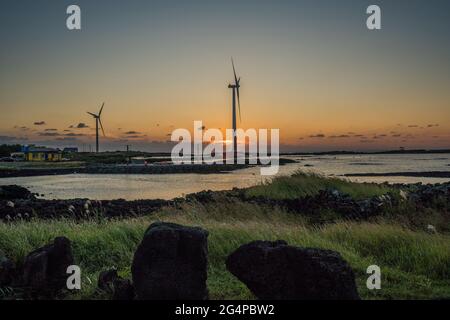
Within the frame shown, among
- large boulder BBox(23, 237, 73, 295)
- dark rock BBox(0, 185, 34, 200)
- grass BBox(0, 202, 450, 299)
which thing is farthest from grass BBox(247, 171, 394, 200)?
dark rock BBox(0, 185, 34, 200)

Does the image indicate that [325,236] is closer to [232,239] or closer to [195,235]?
[232,239]

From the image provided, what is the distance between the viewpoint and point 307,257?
5938 mm

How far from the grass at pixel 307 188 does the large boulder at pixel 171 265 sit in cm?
1824

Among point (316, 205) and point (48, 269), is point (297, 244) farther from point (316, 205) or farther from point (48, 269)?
point (316, 205)

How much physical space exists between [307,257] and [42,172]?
74.1 metres

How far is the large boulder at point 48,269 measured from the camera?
278 inches

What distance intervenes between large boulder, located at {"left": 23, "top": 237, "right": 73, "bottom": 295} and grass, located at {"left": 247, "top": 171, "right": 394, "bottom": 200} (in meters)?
18.1

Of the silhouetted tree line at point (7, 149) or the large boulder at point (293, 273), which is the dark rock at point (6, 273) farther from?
the silhouetted tree line at point (7, 149)

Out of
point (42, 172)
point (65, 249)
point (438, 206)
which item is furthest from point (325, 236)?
point (42, 172)

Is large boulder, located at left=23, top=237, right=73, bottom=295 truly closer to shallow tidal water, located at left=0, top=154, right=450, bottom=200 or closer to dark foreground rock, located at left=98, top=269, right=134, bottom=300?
dark foreground rock, located at left=98, top=269, right=134, bottom=300

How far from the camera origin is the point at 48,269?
7086 millimetres

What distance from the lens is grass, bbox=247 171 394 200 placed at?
24516mm

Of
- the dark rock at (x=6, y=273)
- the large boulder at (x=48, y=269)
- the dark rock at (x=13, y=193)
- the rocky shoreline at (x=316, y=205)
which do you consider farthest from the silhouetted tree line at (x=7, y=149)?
the large boulder at (x=48, y=269)

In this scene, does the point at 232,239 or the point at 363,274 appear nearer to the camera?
the point at 363,274
